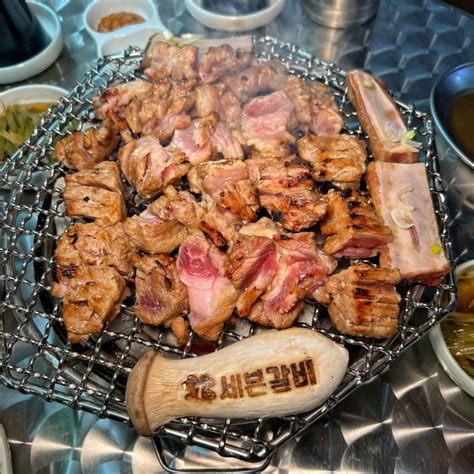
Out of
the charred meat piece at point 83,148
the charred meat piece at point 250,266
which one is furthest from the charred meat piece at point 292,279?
the charred meat piece at point 83,148

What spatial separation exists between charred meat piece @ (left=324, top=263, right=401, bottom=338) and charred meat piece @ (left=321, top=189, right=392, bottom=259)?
0.15 meters

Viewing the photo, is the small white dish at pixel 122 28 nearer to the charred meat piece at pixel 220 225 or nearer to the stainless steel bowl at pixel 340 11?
the stainless steel bowl at pixel 340 11

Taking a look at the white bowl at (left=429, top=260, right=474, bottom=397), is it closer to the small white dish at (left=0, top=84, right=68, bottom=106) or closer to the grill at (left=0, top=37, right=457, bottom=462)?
the grill at (left=0, top=37, right=457, bottom=462)

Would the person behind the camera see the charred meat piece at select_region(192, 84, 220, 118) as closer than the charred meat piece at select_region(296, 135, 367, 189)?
No

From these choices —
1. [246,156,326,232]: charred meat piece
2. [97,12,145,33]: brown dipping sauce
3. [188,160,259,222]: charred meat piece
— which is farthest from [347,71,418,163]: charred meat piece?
[97,12,145,33]: brown dipping sauce

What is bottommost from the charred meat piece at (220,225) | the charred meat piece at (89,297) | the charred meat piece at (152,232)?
the charred meat piece at (89,297)

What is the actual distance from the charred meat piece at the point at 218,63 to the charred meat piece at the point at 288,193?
82 cm

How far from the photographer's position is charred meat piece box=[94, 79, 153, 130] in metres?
3.00

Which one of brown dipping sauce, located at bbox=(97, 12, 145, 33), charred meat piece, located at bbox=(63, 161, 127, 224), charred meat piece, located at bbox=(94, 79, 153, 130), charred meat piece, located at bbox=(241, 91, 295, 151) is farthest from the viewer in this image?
brown dipping sauce, located at bbox=(97, 12, 145, 33)

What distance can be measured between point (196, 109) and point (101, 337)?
5.25ft

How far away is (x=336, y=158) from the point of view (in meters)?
2.68

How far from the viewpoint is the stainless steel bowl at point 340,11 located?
15.2ft

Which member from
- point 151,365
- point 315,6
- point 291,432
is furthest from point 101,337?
point 315,6

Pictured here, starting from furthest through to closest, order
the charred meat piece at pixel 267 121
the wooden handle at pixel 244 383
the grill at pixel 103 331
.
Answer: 1. the charred meat piece at pixel 267 121
2. the grill at pixel 103 331
3. the wooden handle at pixel 244 383
